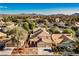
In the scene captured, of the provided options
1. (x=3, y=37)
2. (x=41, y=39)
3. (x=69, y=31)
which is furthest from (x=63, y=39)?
(x=3, y=37)

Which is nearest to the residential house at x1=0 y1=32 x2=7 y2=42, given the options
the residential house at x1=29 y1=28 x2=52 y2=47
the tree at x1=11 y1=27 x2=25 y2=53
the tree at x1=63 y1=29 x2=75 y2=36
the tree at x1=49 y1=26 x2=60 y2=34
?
the tree at x1=11 y1=27 x2=25 y2=53

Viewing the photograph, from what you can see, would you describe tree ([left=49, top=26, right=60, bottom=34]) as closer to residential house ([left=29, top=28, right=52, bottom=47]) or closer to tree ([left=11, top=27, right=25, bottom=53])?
residential house ([left=29, top=28, right=52, bottom=47])

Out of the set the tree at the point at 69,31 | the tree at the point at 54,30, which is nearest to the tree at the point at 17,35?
the tree at the point at 54,30

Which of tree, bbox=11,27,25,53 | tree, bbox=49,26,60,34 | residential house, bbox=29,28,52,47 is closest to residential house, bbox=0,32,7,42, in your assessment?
tree, bbox=11,27,25,53

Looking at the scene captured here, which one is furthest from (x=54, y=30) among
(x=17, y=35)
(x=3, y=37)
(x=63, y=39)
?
(x=3, y=37)

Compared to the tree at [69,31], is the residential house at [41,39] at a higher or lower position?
lower

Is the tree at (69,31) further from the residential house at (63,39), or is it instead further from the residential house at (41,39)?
the residential house at (41,39)

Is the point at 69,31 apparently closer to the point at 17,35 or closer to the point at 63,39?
the point at 63,39

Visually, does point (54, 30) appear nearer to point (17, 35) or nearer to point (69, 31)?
point (69, 31)

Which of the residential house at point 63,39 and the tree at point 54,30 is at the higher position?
the tree at point 54,30

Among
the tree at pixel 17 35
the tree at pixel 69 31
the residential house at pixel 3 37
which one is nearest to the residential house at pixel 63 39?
the tree at pixel 69 31

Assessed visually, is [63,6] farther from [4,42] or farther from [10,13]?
[4,42]

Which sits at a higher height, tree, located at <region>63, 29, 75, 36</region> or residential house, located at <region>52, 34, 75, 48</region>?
tree, located at <region>63, 29, 75, 36</region>

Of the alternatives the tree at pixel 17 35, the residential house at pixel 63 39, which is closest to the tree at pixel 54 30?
the residential house at pixel 63 39
